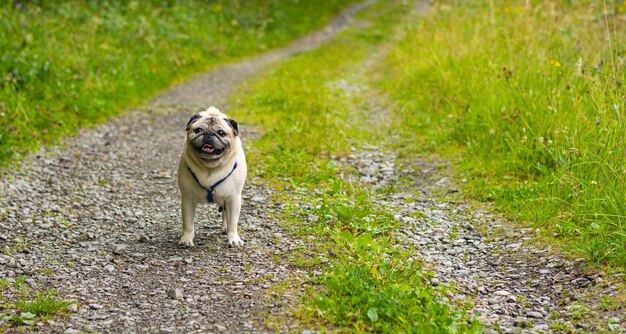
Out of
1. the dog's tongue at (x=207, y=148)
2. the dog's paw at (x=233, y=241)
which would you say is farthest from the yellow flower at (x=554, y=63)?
the dog's tongue at (x=207, y=148)

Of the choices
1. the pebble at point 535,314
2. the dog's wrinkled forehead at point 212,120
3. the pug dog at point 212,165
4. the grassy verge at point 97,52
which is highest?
the dog's wrinkled forehead at point 212,120

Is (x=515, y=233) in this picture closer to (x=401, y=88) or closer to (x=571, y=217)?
(x=571, y=217)

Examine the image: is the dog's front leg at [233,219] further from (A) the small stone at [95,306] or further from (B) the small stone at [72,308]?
(B) the small stone at [72,308]

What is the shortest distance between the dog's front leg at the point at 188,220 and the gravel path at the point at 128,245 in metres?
0.11

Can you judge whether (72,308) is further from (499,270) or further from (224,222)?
(499,270)

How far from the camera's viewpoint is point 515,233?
7.63 m

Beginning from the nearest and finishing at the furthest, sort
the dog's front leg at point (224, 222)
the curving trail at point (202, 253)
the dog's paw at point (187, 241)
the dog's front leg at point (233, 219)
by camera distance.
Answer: the curving trail at point (202, 253)
the dog's front leg at point (233, 219)
the dog's paw at point (187, 241)
the dog's front leg at point (224, 222)

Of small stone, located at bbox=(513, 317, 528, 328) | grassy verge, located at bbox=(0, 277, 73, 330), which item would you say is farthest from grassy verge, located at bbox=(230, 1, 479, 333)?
grassy verge, located at bbox=(0, 277, 73, 330)

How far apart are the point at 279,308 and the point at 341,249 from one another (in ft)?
4.68

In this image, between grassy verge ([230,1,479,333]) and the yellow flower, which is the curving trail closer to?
grassy verge ([230,1,479,333])

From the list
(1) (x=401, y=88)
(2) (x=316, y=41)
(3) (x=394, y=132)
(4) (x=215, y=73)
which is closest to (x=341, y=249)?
(3) (x=394, y=132)

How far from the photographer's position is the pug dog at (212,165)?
21.7 feet

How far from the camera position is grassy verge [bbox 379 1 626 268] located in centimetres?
722

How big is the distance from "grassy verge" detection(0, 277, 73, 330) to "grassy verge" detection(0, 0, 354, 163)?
475 cm
